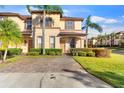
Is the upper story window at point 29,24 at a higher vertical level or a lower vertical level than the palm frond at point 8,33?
higher

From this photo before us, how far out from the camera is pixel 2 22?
66.8 feet

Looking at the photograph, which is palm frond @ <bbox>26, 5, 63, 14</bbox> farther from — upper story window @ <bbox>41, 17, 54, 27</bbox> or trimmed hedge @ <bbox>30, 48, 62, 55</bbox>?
trimmed hedge @ <bbox>30, 48, 62, 55</bbox>

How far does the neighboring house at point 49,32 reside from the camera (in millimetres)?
29125

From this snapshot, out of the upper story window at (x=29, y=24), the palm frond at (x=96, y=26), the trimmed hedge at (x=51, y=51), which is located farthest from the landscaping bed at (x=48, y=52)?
the palm frond at (x=96, y=26)

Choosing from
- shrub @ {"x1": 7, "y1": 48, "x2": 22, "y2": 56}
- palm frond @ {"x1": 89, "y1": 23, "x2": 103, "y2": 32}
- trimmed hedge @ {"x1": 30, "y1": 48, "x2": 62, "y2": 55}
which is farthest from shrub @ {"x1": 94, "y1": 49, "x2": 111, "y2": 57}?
palm frond @ {"x1": 89, "y1": 23, "x2": 103, "y2": 32}

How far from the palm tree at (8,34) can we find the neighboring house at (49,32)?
8.56 meters

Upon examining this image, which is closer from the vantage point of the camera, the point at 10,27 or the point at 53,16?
the point at 10,27

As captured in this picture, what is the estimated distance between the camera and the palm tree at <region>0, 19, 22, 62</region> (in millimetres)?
19625

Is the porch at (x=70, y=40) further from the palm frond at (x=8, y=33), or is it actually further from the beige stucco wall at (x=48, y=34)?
the palm frond at (x=8, y=33)

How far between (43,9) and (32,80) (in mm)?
18113

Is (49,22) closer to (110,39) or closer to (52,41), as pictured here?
(52,41)

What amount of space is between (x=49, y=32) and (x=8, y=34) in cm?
984
